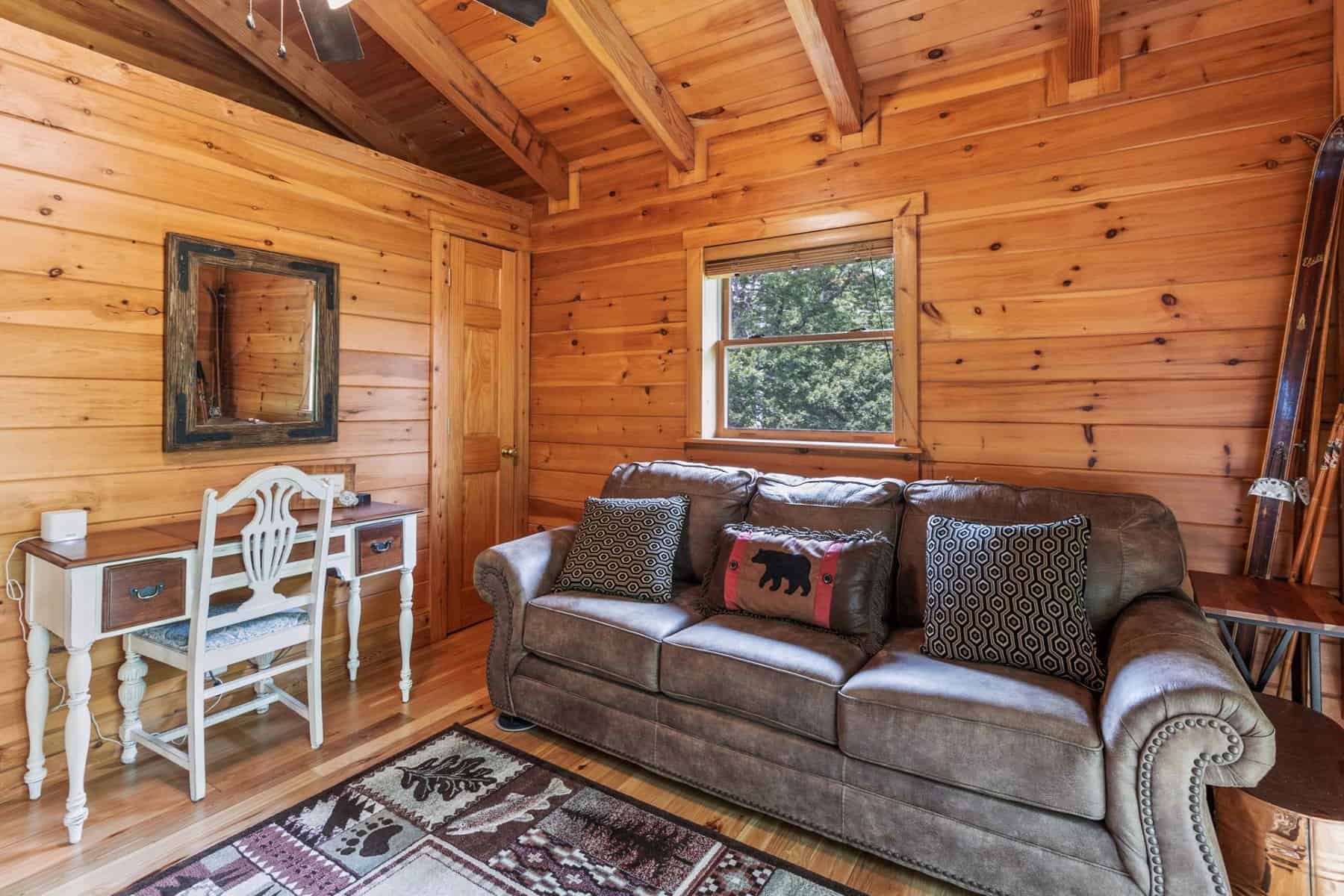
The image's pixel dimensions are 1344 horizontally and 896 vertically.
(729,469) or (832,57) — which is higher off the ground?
(832,57)

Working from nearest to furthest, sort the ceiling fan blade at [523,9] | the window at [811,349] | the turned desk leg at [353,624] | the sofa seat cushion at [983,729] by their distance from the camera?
the sofa seat cushion at [983,729], the ceiling fan blade at [523,9], the turned desk leg at [353,624], the window at [811,349]

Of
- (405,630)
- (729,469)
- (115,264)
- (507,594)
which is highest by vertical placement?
(115,264)

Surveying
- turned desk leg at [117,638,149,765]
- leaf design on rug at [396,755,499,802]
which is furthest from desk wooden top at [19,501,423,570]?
leaf design on rug at [396,755,499,802]

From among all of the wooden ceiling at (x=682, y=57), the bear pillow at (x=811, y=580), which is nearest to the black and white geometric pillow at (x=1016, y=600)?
the bear pillow at (x=811, y=580)

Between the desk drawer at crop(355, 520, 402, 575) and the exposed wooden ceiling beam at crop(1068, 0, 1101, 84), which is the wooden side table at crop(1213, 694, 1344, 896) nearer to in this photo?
the exposed wooden ceiling beam at crop(1068, 0, 1101, 84)

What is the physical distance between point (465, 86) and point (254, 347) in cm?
152

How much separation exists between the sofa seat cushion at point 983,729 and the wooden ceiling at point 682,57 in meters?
2.22

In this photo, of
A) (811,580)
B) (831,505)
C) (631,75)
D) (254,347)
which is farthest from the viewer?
(631,75)

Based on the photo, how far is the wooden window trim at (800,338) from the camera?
9.23 ft

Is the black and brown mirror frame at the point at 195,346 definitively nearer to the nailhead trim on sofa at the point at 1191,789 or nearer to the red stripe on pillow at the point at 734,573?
the red stripe on pillow at the point at 734,573

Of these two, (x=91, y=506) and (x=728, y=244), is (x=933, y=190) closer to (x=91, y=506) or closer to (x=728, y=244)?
Result: (x=728, y=244)

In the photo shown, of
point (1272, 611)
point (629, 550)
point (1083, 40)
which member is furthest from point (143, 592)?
point (1083, 40)

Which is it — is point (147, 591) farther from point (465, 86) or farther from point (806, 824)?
point (465, 86)

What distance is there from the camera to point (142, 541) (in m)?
2.24
